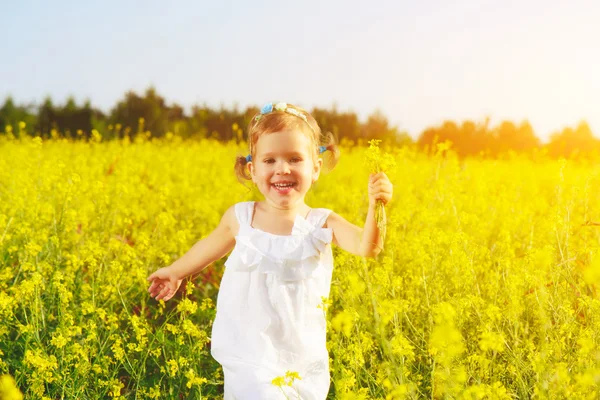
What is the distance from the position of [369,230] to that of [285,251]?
33cm

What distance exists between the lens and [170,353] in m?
3.04

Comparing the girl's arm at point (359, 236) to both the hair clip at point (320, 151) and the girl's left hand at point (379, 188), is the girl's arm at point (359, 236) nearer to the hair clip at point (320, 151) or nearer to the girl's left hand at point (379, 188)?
the girl's left hand at point (379, 188)

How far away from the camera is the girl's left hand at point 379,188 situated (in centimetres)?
207

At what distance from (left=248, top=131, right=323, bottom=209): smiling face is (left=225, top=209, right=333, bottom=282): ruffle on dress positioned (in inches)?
4.6

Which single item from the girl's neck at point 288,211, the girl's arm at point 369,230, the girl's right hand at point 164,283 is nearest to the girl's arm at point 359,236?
the girl's arm at point 369,230

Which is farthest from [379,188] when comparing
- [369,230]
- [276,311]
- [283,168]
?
[276,311]

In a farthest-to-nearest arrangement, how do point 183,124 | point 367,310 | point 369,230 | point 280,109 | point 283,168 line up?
point 183,124 < point 367,310 < point 280,109 < point 283,168 < point 369,230

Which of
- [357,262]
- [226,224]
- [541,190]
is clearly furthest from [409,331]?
[541,190]

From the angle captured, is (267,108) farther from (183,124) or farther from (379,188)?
(183,124)

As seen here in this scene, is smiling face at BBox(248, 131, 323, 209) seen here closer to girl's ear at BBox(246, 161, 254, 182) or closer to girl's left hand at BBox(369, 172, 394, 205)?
girl's ear at BBox(246, 161, 254, 182)

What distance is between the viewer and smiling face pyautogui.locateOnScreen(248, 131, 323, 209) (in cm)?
232

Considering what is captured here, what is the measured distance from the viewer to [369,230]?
2.18 metres

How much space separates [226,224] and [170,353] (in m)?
0.79

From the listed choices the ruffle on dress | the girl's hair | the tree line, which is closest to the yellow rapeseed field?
the ruffle on dress
